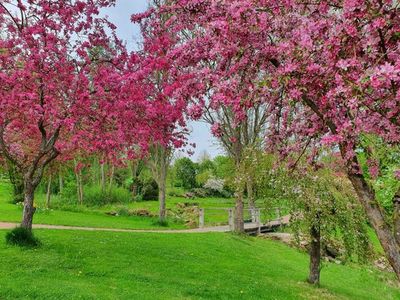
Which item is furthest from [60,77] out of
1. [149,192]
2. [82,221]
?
[149,192]

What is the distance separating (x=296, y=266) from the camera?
18047 mm

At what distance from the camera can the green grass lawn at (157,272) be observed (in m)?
9.48

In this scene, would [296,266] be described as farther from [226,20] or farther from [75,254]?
[226,20]

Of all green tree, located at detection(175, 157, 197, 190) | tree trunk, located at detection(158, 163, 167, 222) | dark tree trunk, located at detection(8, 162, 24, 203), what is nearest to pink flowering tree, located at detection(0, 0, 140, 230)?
tree trunk, located at detection(158, 163, 167, 222)

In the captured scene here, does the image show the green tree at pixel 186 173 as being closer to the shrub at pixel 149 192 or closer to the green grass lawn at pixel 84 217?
the shrub at pixel 149 192

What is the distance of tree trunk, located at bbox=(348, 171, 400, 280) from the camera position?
5.40 meters

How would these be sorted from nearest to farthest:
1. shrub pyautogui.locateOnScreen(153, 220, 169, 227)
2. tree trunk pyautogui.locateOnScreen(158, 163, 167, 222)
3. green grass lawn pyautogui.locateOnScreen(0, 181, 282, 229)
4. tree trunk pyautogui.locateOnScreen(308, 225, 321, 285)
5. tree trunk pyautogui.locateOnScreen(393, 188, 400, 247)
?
tree trunk pyautogui.locateOnScreen(393, 188, 400, 247) < tree trunk pyautogui.locateOnScreen(308, 225, 321, 285) < green grass lawn pyautogui.locateOnScreen(0, 181, 282, 229) < shrub pyautogui.locateOnScreen(153, 220, 169, 227) < tree trunk pyautogui.locateOnScreen(158, 163, 167, 222)

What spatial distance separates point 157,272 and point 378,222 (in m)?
7.58

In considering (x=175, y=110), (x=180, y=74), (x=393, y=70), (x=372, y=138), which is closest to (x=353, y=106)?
(x=393, y=70)

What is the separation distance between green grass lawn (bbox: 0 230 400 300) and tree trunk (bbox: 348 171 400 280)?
18.0ft

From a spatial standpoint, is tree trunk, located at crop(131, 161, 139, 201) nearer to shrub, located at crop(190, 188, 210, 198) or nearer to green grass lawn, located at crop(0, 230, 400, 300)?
shrub, located at crop(190, 188, 210, 198)

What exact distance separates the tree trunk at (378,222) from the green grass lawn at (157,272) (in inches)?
216

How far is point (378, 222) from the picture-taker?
5.58m

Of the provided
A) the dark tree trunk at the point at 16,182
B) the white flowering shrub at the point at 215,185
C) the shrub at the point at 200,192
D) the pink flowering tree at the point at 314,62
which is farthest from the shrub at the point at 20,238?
the white flowering shrub at the point at 215,185
